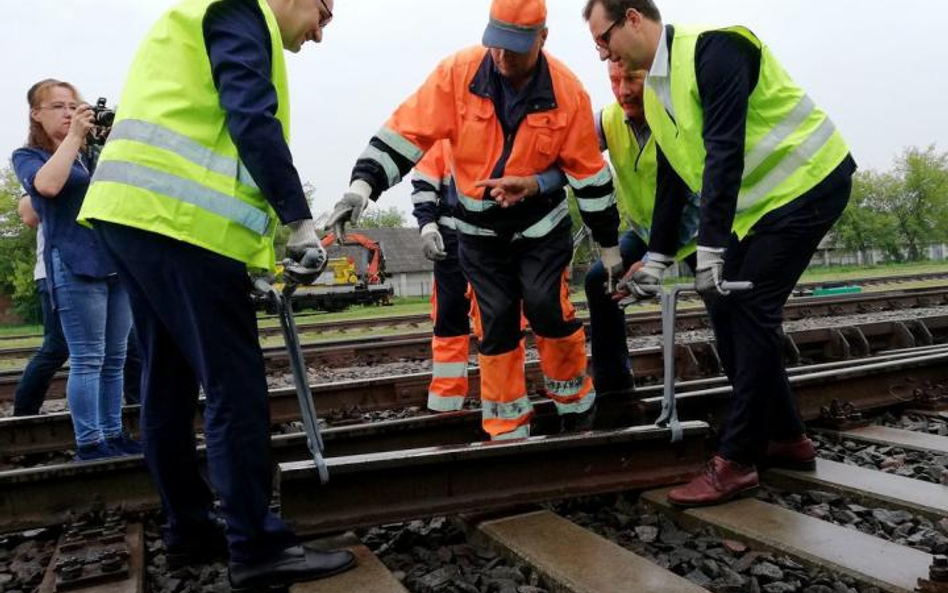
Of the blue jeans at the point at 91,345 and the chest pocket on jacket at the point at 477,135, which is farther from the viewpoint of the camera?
the blue jeans at the point at 91,345

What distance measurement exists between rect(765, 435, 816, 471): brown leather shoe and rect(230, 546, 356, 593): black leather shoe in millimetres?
1960

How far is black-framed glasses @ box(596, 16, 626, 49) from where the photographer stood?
3431mm

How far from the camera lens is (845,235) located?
64062mm

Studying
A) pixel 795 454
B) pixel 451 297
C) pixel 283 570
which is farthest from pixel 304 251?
pixel 451 297

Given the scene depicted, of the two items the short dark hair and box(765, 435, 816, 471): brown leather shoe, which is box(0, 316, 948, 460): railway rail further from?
the short dark hair

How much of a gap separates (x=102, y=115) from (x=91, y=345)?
3.92 feet

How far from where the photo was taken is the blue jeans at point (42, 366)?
16.6 ft

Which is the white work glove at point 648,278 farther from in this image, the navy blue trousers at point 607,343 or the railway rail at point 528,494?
the navy blue trousers at point 607,343

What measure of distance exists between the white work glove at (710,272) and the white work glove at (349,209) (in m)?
1.47

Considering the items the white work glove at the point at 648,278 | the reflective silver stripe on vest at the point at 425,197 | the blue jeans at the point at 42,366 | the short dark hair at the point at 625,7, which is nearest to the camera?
the short dark hair at the point at 625,7

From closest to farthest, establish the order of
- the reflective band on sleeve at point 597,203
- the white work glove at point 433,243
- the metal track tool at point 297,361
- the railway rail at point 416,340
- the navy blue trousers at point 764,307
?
1. the metal track tool at point 297,361
2. the navy blue trousers at point 764,307
3. the reflective band on sleeve at point 597,203
4. the white work glove at point 433,243
5. the railway rail at point 416,340

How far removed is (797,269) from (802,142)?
54 centimetres

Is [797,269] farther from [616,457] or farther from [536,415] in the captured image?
[536,415]

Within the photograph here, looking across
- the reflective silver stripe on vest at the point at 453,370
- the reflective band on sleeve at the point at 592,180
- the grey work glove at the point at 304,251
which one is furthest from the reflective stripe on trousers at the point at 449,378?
the grey work glove at the point at 304,251
